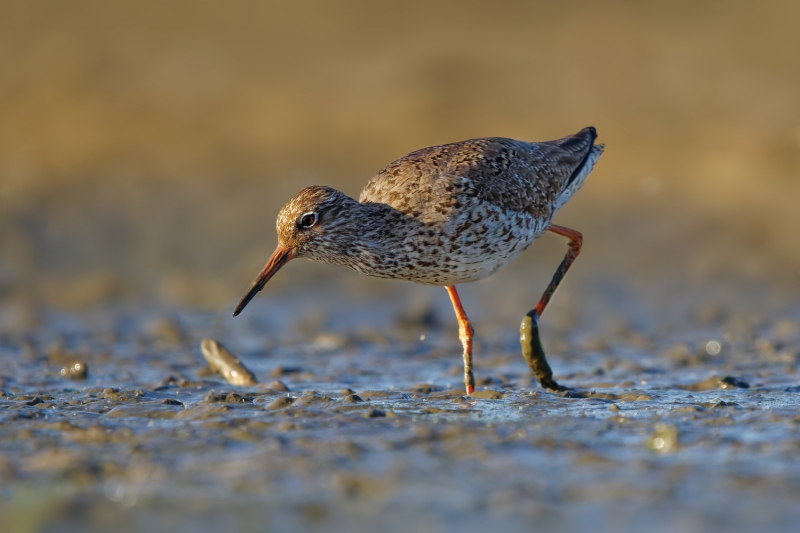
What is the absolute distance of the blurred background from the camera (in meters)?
12.0

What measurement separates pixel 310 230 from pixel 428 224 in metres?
0.88

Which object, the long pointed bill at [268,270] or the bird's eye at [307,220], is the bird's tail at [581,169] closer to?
the bird's eye at [307,220]

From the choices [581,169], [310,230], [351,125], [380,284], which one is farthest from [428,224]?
[351,125]

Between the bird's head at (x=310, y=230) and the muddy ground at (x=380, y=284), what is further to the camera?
the bird's head at (x=310, y=230)

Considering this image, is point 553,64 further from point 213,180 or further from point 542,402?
point 542,402

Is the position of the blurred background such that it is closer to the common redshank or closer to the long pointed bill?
the common redshank

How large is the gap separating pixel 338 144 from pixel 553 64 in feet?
11.5

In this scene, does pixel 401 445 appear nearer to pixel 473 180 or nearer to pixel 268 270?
pixel 268 270

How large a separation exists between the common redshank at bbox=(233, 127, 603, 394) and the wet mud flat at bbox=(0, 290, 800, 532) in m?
0.91

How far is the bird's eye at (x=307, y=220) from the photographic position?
755cm

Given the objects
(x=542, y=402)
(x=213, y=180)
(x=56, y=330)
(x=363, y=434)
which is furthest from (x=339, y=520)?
(x=213, y=180)

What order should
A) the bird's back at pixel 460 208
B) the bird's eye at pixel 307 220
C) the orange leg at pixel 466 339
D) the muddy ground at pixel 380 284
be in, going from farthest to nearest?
1. the orange leg at pixel 466 339
2. the bird's back at pixel 460 208
3. the bird's eye at pixel 307 220
4. the muddy ground at pixel 380 284

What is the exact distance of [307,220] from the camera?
7.59 metres

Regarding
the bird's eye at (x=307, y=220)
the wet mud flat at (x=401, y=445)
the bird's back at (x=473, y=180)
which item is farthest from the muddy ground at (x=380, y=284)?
the bird's back at (x=473, y=180)
